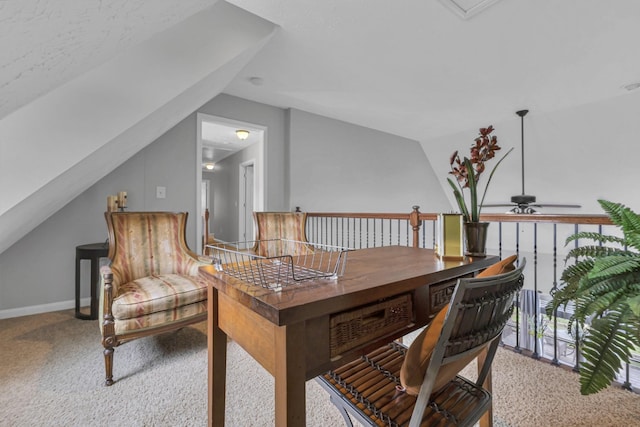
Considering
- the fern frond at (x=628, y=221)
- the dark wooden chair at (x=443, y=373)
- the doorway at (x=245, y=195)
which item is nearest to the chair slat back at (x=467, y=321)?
the dark wooden chair at (x=443, y=373)

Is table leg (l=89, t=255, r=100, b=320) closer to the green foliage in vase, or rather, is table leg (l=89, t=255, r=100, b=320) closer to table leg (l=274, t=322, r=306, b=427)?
table leg (l=274, t=322, r=306, b=427)

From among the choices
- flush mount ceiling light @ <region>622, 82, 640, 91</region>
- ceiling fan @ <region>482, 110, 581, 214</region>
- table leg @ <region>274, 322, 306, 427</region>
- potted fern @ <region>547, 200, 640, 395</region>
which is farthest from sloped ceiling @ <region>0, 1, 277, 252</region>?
flush mount ceiling light @ <region>622, 82, 640, 91</region>

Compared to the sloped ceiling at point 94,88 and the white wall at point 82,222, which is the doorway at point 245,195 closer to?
the white wall at point 82,222

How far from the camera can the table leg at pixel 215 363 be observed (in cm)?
98

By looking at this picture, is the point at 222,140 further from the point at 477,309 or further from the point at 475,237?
the point at 477,309

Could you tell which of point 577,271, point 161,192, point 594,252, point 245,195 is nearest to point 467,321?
point 577,271

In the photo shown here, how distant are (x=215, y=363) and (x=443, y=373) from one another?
0.77 m

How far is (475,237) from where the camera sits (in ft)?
4.24

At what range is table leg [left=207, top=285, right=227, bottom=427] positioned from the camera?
984 mm

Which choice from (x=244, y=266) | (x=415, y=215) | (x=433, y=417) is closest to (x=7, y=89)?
(x=244, y=266)

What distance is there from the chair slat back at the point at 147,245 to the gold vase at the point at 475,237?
76.6 inches

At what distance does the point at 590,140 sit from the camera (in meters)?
3.98

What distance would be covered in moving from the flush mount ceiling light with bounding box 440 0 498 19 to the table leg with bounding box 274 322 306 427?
2362mm

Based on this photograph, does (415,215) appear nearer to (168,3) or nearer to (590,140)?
(168,3)
